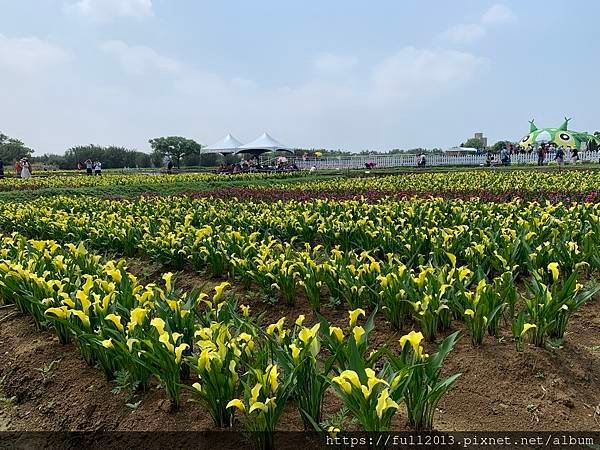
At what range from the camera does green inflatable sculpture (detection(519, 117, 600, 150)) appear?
138 ft

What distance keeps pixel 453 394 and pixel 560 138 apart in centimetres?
4590

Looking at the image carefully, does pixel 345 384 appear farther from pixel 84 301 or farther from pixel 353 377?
pixel 84 301

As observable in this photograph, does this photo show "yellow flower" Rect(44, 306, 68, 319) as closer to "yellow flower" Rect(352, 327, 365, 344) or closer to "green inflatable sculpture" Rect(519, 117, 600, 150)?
"yellow flower" Rect(352, 327, 365, 344)

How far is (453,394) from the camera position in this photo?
275 cm

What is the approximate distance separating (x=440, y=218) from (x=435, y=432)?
→ 430 cm

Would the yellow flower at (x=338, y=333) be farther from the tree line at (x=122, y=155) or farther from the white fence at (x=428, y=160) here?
the tree line at (x=122, y=155)

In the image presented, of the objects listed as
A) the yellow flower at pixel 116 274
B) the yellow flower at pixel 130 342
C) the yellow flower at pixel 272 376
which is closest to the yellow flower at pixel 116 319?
the yellow flower at pixel 130 342

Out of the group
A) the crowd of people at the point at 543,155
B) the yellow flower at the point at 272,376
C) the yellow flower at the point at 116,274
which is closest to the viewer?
the yellow flower at the point at 272,376

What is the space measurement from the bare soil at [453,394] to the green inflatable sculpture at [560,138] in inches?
1729

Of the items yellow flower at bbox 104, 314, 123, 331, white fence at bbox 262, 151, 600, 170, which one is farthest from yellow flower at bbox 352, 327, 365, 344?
white fence at bbox 262, 151, 600, 170

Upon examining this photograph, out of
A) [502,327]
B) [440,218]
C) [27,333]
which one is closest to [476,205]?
[440,218]

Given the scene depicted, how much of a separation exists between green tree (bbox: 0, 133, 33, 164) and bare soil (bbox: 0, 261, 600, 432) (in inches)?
2251

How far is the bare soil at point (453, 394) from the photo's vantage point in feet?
8.24

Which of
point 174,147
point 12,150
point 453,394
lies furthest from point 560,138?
point 12,150
